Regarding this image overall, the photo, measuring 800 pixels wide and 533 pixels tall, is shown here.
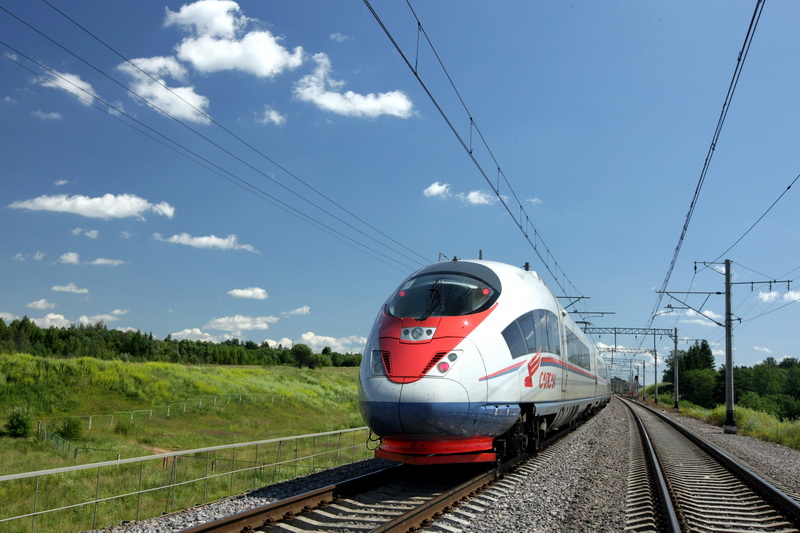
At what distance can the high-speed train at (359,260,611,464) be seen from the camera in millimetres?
9086

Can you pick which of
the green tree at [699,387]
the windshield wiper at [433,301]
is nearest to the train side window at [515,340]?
the windshield wiper at [433,301]

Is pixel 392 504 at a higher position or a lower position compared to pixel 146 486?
higher

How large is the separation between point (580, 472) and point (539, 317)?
303cm

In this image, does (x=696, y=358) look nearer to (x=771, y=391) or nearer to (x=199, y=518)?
(x=771, y=391)

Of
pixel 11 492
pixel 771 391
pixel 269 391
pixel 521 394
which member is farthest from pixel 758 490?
pixel 771 391

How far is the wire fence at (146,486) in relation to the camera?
42.4ft

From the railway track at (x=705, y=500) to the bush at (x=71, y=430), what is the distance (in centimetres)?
2809

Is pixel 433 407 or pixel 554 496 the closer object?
pixel 433 407

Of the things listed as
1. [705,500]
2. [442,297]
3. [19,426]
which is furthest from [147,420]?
[705,500]

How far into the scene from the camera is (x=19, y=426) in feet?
104

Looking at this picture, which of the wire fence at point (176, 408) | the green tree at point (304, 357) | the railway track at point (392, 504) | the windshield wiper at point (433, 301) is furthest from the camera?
the green tree at point (304, 357)

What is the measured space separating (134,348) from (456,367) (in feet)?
405

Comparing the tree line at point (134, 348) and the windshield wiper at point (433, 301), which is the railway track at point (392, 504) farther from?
the tree line at point (134, 348)

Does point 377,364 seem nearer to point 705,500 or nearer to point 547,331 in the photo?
point 547,331
